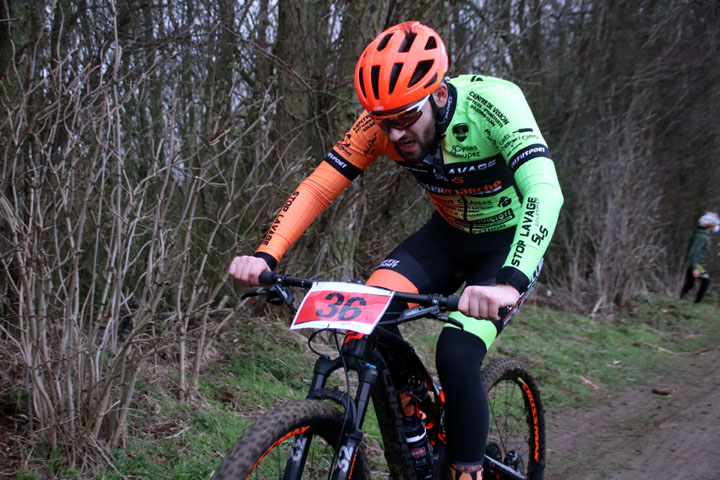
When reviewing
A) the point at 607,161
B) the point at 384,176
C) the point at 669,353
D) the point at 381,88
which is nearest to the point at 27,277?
the point at 381,88

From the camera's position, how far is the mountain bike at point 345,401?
6.92 ft

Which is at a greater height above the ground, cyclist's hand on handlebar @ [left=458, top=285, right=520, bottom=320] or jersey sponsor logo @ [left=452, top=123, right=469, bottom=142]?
jersey sponsor logo @ [left=452, top=123, right=469, bottom=142]

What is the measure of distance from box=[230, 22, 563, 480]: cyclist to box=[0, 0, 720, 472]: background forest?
100cm

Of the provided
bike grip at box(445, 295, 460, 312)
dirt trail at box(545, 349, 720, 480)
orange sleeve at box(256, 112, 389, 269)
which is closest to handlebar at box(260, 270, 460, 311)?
bike grip at box(445, 295, 460, 312)

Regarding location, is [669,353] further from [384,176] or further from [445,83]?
[445,83]

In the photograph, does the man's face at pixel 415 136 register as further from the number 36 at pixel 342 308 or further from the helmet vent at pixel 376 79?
the number 36 at pixel 342 308

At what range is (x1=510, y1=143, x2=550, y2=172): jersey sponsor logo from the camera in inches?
105

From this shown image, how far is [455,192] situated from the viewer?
3.13 meters

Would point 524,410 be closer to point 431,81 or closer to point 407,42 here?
point 431,81

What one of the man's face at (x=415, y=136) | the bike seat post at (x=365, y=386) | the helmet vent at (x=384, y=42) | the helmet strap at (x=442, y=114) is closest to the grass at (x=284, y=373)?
the bike seat post at (x=365, y=386)

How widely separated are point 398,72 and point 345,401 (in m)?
1.31

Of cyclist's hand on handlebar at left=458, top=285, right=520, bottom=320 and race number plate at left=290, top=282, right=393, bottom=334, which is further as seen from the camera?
race number plate at left=290, top=282, right=393, bottom=334

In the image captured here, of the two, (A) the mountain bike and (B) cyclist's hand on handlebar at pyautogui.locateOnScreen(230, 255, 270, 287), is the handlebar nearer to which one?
(A) the mountain bike

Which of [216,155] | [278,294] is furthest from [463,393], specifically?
[216,155]
